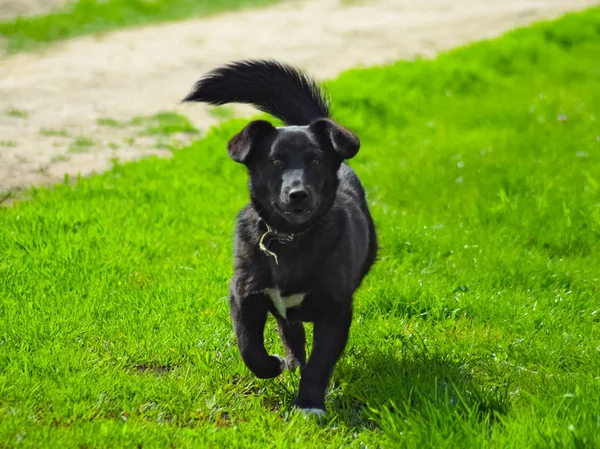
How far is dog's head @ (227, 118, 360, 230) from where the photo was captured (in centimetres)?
382

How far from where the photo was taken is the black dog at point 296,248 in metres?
3.79

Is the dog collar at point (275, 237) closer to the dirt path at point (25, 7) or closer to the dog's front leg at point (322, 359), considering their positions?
the dog's front leg at point (322, 359)

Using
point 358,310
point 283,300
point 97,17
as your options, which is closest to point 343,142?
point 283,300

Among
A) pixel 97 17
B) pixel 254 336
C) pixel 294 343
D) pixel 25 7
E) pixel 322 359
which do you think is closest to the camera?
pixel 322 359

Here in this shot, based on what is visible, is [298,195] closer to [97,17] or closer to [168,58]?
[168,58]

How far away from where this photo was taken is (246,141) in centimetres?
390

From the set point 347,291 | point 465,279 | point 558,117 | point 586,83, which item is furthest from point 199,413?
point 586,83

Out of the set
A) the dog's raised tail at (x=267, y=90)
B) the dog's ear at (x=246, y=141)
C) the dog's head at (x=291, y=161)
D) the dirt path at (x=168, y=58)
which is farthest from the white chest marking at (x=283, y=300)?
the dirt path at (x=168, y=58)

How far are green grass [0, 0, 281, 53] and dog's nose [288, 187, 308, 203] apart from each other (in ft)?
28.4

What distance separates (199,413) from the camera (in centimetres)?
368

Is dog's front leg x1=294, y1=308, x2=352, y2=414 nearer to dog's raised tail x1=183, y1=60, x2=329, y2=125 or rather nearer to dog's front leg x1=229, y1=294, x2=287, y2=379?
dog's front leg x1=229, y1=294, x2=287, y2=379

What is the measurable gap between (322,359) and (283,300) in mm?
305

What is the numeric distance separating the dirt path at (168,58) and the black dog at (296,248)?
350 centimetres

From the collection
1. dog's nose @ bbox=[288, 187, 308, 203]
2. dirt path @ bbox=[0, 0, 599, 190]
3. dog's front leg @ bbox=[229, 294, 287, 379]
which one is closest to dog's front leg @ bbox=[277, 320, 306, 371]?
dog's front leg @ bbox=[229, 294, 287, 379]
